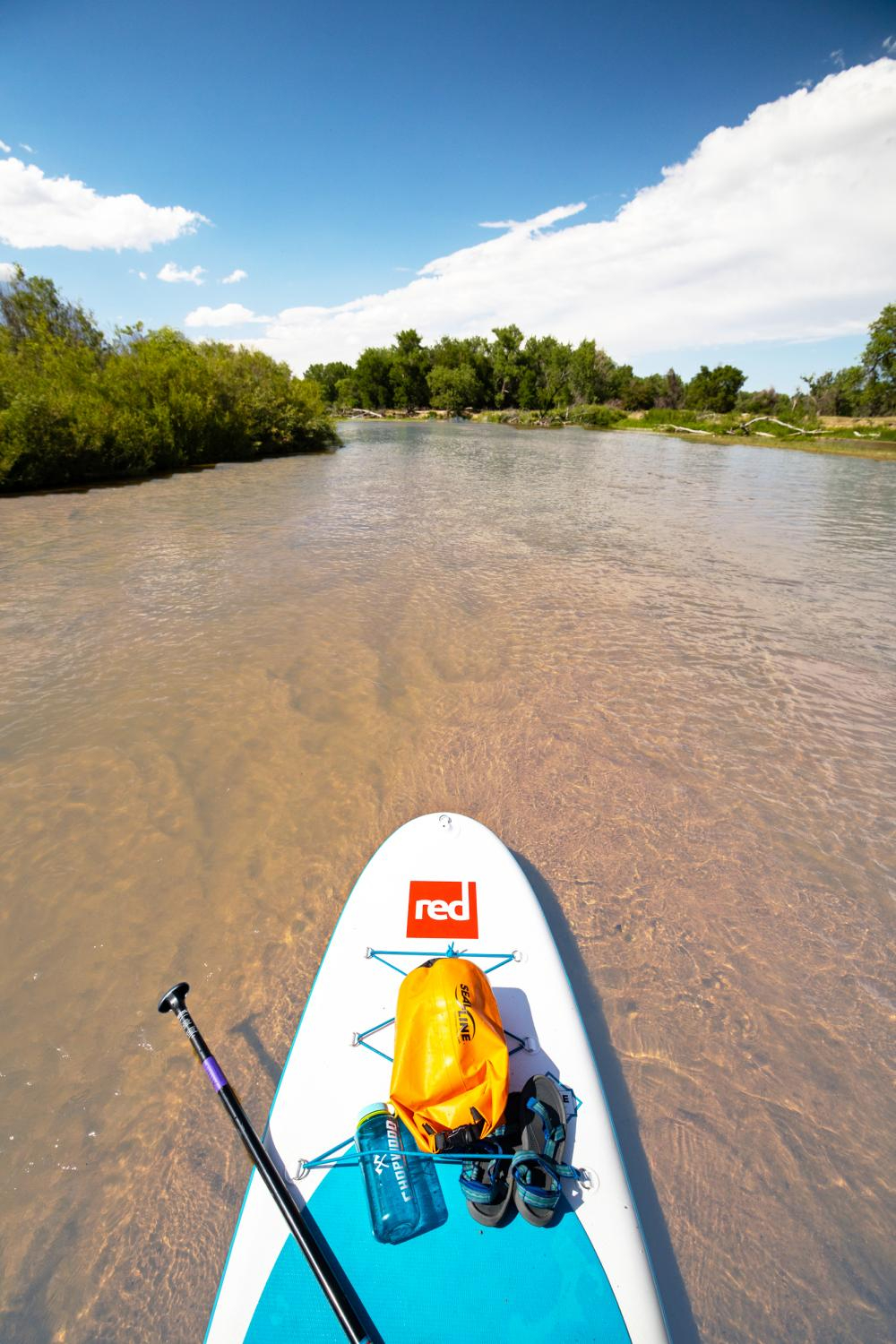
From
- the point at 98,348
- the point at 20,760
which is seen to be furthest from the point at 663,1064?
the point at 98,348

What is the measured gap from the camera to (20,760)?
17.7 ft

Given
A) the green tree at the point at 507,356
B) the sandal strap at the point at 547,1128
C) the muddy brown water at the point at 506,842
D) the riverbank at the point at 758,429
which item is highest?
the green tree at the point at 507,356

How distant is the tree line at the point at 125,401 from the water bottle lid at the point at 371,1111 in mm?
22383

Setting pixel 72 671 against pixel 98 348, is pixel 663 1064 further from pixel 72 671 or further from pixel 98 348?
pixel 98 348

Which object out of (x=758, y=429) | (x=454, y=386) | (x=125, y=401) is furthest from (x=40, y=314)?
(x=454, y=386)

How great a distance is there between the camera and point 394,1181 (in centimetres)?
238

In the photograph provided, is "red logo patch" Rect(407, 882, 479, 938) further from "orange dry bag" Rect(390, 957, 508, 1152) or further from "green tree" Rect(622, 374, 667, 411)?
"green tree" Rect(622, 374, 667, 411)

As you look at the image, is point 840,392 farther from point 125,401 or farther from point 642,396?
point 125,401

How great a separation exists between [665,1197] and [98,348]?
40.9 meters

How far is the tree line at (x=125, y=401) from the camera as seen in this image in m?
18.5

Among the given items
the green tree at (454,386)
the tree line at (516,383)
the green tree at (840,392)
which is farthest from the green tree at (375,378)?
the green tree at (840,392)

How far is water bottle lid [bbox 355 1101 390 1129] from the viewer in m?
2.53

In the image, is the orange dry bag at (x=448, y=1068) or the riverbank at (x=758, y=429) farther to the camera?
the riverbank at (x=758, y=429)

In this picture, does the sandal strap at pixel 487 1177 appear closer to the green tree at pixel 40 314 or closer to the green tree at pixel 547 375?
the green tree at pixel 40 314
